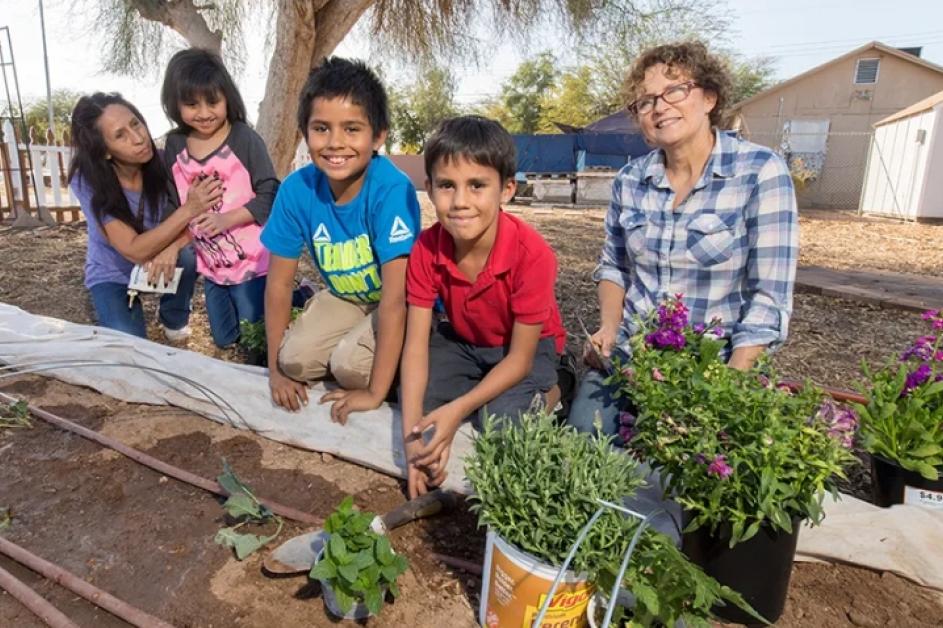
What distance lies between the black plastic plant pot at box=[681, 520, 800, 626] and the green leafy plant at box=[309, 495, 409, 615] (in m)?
Result: 0.79

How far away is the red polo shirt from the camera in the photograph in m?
2.13

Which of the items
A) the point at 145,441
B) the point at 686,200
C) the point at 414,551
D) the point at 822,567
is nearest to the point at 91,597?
the point at 414,551

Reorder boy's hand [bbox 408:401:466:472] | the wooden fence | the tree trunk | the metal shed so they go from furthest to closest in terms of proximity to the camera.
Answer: the metal shed, the wooden fence, the tree trunk, boy's hand [bbox 408:401:466:472]

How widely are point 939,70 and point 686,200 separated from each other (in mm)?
22085

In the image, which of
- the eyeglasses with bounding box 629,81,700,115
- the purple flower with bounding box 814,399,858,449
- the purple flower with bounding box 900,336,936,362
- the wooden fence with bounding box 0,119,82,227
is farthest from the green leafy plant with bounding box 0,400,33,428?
the wooden fence with bounding box 0,119,82,227

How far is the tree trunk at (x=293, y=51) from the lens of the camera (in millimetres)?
6301

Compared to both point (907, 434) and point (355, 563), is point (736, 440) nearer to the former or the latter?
point (907, 434)

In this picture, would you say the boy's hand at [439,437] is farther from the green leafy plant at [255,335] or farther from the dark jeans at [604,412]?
the green leafy plant at [255,335]

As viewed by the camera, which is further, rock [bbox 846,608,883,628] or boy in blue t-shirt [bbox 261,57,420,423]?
boy in blue t-shirt [bbox 261,57,420,423]

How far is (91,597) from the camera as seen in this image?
1633 mm

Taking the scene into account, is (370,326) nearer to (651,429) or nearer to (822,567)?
(651,429)

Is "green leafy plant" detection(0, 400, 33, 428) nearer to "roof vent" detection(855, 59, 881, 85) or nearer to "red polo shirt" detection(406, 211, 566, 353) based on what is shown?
"red polo shirt" detection(406, 211, 566, 353)

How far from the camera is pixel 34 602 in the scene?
161cm

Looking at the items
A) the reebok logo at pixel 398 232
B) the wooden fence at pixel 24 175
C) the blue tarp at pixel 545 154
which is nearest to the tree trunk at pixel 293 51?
the wooden fence at pixel 24 175
